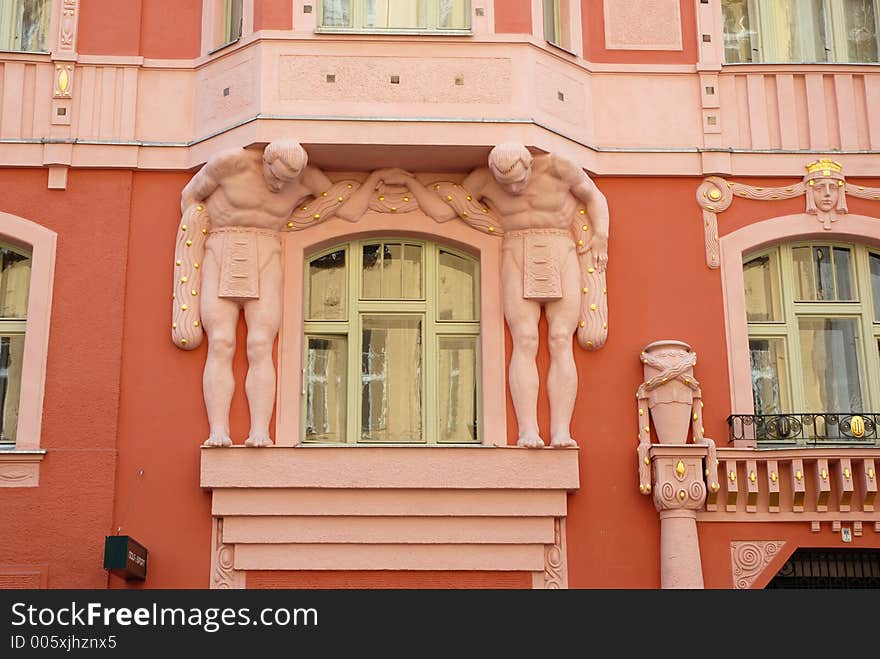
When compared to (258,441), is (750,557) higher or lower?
lower

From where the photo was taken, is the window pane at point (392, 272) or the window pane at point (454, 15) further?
the window pane at point (454, 15)

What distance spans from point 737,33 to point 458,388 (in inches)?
195

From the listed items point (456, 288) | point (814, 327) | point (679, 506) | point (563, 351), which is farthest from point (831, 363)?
point (456, 288)

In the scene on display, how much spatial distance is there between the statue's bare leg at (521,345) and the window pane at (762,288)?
2.26m

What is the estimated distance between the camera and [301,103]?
14.8m

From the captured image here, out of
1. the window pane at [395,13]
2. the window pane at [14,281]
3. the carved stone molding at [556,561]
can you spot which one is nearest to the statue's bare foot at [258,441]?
the window pane at [14,281]

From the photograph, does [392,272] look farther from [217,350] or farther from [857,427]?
[857,427]

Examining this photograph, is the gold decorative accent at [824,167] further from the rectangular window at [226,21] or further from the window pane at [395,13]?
the rectangular window at [226,21]

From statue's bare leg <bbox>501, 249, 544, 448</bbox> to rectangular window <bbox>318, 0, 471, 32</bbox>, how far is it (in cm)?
246

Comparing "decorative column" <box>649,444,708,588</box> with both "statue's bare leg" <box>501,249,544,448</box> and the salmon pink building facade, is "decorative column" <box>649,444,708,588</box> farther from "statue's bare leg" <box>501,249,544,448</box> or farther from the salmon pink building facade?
"statue's bare leg" <box>501,249,544,448</box>

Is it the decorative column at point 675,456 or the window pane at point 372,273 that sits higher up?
the window pane at point 372,273

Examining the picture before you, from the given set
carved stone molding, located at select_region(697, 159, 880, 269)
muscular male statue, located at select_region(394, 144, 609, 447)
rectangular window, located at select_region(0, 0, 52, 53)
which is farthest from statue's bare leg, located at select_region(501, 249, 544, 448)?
rectangular window, located at select_region(0, 0, 52, 53)

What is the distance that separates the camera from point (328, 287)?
15.3 meters

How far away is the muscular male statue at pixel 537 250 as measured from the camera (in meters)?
14.6
